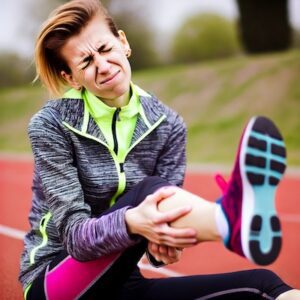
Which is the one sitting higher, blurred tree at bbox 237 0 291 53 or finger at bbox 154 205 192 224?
blurred tree at bbox 237 0 291 53

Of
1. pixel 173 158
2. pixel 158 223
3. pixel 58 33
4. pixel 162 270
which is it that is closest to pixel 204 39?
pixel 162 270

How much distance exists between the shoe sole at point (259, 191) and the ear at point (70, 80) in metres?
0.48

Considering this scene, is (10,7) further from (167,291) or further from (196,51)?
(167,291)

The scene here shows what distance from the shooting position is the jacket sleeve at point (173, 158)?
1.34m

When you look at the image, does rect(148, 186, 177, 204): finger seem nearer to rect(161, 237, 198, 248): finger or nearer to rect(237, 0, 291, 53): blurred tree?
rect(161, 237, 198, 248): finger

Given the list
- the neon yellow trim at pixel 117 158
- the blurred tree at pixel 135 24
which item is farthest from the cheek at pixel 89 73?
the blurred tree at pixel 135 24

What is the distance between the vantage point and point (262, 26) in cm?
631

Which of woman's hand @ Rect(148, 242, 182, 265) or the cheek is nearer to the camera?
woman's hand @ Rect(148, 242, 182, 265)

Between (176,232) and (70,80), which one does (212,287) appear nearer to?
(176,232)

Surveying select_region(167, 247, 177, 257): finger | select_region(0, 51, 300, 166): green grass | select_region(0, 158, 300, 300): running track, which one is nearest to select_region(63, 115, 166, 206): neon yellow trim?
select_region(167, 247, 177, 257): finger

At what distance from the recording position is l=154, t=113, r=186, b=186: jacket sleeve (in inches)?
52.8

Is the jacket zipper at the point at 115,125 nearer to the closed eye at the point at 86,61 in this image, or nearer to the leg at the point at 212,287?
the closed eye at the point at 86,61

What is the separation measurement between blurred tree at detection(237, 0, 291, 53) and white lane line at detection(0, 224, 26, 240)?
13.8 ft

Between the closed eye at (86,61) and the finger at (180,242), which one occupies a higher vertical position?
the closed eye at (86,61)
